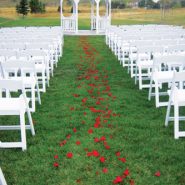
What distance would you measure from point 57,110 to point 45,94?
4.80 ft

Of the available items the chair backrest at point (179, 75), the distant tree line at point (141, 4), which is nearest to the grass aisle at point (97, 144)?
the chair backrest at point (179, 75)

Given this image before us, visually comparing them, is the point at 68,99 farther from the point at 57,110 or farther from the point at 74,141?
the point at 74,141

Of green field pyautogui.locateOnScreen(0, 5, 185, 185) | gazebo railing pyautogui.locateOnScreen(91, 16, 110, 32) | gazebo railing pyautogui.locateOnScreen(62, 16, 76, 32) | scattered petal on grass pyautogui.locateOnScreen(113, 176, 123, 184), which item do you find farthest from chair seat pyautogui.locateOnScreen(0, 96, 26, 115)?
gazebo railing pyautogui.locateOnScreen(91, 16, 110, 32)

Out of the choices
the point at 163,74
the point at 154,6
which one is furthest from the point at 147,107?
the point at 154,6

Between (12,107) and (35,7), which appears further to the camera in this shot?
(35,7)

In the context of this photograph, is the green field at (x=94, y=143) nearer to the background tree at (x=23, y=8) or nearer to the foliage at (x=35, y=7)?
the background tree at (x=23, y=8)

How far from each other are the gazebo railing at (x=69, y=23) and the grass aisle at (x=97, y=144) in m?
19.9

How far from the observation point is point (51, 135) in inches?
231

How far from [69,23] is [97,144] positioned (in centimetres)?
2409

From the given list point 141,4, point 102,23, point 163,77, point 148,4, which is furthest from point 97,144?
point 141,4

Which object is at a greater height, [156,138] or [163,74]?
[163,74]

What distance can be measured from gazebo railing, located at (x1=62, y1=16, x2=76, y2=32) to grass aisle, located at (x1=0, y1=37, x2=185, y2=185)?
785 inches

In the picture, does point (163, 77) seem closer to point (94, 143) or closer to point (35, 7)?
point (94, 143)

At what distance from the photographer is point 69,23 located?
28734 mm
